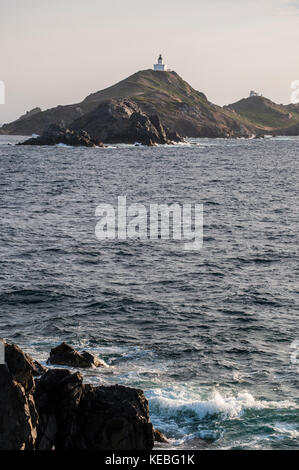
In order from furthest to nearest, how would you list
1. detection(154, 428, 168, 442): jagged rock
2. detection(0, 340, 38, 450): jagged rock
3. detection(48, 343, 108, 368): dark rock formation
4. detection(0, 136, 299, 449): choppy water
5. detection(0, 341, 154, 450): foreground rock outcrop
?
detection(48, 343, 108, 368): dark rock formation, detection(0, 136, 299, 449): choppy water, detection(154, 428, 168, 442): jagged rock, detection(0, 341, 154, 450): foreground rock outcrop, detection(0, 340, 38, 450): jagged rock

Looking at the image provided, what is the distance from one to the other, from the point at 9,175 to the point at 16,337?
289ft

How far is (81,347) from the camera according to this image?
29.0 metres

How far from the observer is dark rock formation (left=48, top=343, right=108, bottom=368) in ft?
86.5

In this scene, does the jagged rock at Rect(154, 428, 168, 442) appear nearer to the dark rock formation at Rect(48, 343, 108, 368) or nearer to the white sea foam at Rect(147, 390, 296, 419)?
the white sea foam at Rect(147, 390, 296, 419)

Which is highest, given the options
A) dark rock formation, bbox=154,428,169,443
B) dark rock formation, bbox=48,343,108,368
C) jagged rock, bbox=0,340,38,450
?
jagged rock, bbox=0,340,38,450

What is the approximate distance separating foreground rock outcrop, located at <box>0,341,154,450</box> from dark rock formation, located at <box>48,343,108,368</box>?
20.6ft

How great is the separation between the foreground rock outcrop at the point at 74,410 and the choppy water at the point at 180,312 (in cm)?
220

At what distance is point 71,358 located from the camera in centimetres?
2655

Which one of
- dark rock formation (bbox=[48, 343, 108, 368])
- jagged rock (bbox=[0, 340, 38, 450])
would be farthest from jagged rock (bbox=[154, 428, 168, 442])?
dark rock formation (bbox=[48, 343, 108, 368])

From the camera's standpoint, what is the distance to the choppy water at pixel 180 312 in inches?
913

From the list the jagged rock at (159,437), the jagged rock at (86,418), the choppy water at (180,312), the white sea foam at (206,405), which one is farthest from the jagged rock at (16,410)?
the white sea foam at (206,405)

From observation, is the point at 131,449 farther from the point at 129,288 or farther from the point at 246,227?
the point at 246,227

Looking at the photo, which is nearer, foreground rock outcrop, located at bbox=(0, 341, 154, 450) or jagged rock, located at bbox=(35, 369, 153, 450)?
foreground rock outcrop, located at bbox=(0, 341, 154, 450)
